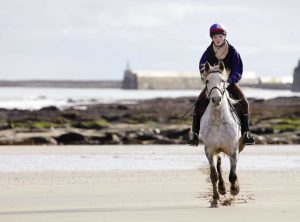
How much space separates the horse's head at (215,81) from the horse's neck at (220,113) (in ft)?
0.74

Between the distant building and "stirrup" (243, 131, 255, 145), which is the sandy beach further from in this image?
the distant building

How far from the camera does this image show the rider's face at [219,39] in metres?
17.2

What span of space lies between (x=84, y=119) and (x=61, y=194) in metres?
39.5

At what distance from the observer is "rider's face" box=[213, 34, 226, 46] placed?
1722cm

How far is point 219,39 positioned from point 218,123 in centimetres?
155

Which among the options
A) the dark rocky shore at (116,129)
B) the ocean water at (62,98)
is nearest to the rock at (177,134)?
the dark rocky shore at (116,129)

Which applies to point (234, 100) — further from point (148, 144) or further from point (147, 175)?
point (148, 144)

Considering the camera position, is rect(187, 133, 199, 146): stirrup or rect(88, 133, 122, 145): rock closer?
rect(187, 133, 199, 146): stirrup

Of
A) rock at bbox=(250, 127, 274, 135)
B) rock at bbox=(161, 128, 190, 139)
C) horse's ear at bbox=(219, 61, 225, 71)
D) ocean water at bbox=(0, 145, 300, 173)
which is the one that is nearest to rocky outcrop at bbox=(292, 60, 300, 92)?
rock at bbox=(250, 127, 274, 135)

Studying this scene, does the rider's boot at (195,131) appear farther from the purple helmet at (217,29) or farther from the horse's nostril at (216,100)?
the horse's nostril at (216,100)

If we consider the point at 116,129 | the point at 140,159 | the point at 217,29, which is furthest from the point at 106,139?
the point at 217,29

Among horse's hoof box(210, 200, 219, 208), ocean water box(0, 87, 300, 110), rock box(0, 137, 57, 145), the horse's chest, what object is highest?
the horse's chest

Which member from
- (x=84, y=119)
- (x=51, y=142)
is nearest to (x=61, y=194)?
(x=51, y=142)

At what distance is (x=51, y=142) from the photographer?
37750 millimetres
